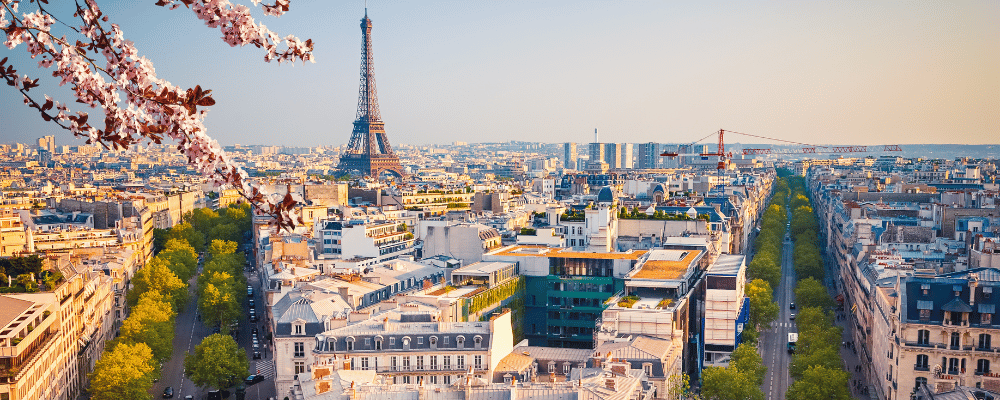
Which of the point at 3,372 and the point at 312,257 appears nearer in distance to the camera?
the point at 3,372

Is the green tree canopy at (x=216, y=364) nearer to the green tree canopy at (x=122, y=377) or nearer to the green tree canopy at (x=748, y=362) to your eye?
the green tree canopy at (x=122, y=377)

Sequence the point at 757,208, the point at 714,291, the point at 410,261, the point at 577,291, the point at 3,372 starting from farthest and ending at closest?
the point at 757,208 < the point at 410,261 < the point at 577,291 < the point at 714,291 < the point at 3,372

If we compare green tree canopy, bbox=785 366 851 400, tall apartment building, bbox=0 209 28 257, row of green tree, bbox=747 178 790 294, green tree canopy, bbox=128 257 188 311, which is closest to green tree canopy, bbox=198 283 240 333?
green tree canopy, bbox=128 257 188 311

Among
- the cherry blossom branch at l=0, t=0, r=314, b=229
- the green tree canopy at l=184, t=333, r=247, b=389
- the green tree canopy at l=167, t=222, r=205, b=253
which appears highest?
the cherry blossom branch at l=0, t=0, r=314, b=229

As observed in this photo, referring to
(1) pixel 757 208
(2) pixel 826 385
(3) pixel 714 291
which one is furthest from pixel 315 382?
(1) pixel 757 208

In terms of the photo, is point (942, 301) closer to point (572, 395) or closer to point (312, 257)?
point (572, 395)

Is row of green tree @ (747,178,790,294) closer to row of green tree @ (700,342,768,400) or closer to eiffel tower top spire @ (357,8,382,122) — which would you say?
row of green tree @ (700,342,768,400)

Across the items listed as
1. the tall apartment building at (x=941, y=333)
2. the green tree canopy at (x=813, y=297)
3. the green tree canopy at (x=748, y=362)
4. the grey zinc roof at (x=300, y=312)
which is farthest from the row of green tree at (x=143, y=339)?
the green tree canopy at (x=813, y=297)
